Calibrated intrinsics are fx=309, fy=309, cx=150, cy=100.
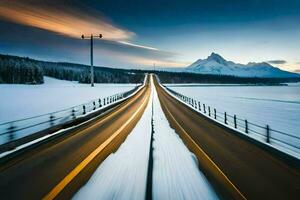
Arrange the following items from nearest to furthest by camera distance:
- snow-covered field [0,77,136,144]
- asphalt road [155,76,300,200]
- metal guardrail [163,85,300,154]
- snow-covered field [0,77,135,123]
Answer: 1. asphalt road [155,76,300,200]
2. metal guardrail [163,85,300,154]
3. snow-covered field [0,77,136,144]
4. snow-covered field [0,77,135,123]

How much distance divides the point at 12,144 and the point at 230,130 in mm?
13845

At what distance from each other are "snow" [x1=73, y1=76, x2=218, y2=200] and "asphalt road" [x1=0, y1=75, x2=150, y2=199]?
0.49 metres

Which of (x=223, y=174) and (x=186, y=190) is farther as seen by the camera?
(x=223, y=174)

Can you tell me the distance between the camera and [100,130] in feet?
67.9

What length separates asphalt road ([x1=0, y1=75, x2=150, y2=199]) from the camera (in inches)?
326

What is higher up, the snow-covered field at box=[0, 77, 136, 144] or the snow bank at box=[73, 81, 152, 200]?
the snow bank at box=[73, 81, 152, 200]

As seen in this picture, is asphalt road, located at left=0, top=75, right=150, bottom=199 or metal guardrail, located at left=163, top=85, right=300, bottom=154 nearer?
asphalt road, located at left=0, top=75, right=150, bottom=199

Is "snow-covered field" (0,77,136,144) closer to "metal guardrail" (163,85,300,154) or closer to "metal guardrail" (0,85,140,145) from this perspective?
"metal guardrail" (0,85,140,145)

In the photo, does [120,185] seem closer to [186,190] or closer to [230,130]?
[186,190]

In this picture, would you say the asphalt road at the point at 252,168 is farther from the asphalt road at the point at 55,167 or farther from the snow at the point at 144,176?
the asphalt road at the point at 55,167

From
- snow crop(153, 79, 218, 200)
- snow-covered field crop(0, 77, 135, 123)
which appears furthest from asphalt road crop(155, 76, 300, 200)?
snow-covered field crop(0, 77, 135, 123)

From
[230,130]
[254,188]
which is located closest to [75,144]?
[254,188]

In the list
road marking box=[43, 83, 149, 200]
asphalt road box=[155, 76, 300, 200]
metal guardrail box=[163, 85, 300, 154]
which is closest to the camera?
road marking box=[43, 83, 149, 200]

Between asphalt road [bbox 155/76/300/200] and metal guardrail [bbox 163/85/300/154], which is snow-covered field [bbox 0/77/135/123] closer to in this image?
metal guardrail [bbox 163/85/300/154]
